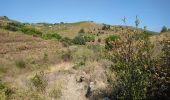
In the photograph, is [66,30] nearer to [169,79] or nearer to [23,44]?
[23,44]

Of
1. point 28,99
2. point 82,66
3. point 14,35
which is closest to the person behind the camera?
point 28,99

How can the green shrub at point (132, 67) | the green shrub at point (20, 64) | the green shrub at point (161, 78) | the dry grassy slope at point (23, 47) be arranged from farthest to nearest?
the dry grassy slope at point (23, 47) < the green shrub at point (20, 64) < the green shrub at point (132, 67) < the green shrub at point (161, 78)

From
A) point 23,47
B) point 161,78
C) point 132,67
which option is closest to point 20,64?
point 23,47

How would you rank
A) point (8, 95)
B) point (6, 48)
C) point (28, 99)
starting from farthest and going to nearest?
point (6, 48), point (8, 95), point (28, 99)

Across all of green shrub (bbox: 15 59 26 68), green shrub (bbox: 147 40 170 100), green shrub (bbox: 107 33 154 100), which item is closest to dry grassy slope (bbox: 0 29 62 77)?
green shrub (bbox: 15 59 26 68)

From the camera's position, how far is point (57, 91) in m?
19.1

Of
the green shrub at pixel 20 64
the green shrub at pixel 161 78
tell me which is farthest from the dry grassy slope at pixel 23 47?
the green shrub at pixel 161 78

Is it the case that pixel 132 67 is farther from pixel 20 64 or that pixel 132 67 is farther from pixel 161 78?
pixel 20 64

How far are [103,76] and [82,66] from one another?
22.1 ft

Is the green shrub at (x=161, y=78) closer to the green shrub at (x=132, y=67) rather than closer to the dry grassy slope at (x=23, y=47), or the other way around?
the green shrub at (x=132, y=67)

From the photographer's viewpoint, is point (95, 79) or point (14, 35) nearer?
point (95, 79)

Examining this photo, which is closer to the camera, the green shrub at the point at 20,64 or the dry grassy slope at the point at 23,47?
the green shrub at the point at 20,64

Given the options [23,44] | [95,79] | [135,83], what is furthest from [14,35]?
[135,83]

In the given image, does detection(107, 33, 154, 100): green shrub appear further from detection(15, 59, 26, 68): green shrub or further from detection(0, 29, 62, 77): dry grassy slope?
detection(0, 29, 62, 77): dry grassy slope
